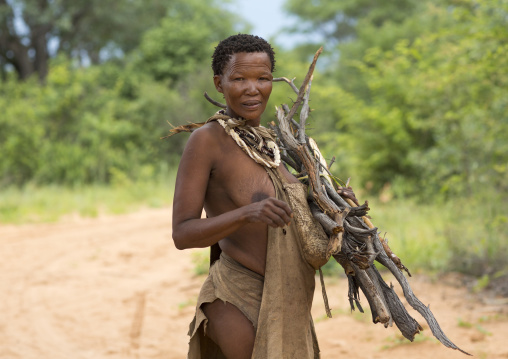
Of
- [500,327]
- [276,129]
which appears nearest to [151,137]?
[500,327]

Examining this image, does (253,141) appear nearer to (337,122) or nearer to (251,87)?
(251,87)

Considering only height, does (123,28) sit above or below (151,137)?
above

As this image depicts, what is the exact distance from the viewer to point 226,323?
2145mm

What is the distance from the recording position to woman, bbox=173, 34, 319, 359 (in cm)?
211

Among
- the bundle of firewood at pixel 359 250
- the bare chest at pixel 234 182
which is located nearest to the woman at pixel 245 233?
the bare chest at pixel 234 182

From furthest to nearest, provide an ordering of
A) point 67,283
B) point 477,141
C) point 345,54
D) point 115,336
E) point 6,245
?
point 345,54 → point 6,245 → point 477,141 → point 67,283 → point 115,336

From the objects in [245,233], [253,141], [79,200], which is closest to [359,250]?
[245,233]

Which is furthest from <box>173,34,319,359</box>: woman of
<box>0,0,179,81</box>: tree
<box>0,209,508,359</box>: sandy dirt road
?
<box>0,0,179,81</box>: tree

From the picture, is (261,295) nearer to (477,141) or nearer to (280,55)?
(477,141)

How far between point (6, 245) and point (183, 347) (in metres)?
4.36

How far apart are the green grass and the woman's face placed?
8.05 m

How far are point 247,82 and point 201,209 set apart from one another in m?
0.46

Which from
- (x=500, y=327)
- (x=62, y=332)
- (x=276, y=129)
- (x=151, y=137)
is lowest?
(x=62, y=332)

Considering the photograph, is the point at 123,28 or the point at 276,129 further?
the point at 123,28
